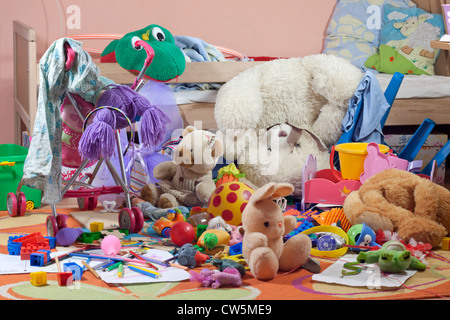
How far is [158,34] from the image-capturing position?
8.36ft

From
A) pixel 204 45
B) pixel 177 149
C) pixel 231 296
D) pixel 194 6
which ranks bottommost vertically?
pixel 231 296

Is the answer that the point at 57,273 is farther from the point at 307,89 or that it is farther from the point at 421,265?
the point at 307,89

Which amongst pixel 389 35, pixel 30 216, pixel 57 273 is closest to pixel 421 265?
pixel 57 273

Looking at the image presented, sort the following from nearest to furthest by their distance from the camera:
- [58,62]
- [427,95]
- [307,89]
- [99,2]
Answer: [58,62], [307,89], [427,95], [99,2]

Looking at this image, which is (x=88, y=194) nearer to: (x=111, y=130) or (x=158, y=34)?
(x=111, y=130)

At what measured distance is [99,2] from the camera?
3.53 metres

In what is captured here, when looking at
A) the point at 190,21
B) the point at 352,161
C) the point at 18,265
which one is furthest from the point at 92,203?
the point at 190,21

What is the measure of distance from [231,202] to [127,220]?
37 centimetres

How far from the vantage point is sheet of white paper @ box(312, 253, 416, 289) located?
1.69 meters

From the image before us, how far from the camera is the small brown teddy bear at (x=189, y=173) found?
8.01 ft

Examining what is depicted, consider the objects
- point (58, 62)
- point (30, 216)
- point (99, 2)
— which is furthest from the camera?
point (99, 2)

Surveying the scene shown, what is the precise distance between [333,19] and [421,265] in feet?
7.32

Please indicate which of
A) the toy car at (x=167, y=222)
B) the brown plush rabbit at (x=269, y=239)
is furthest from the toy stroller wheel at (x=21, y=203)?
the brown plush rabbit at (x=269, y=239)

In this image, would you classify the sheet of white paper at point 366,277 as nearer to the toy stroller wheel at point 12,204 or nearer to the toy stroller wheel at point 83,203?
the toy stroller wheel at point 83,203
